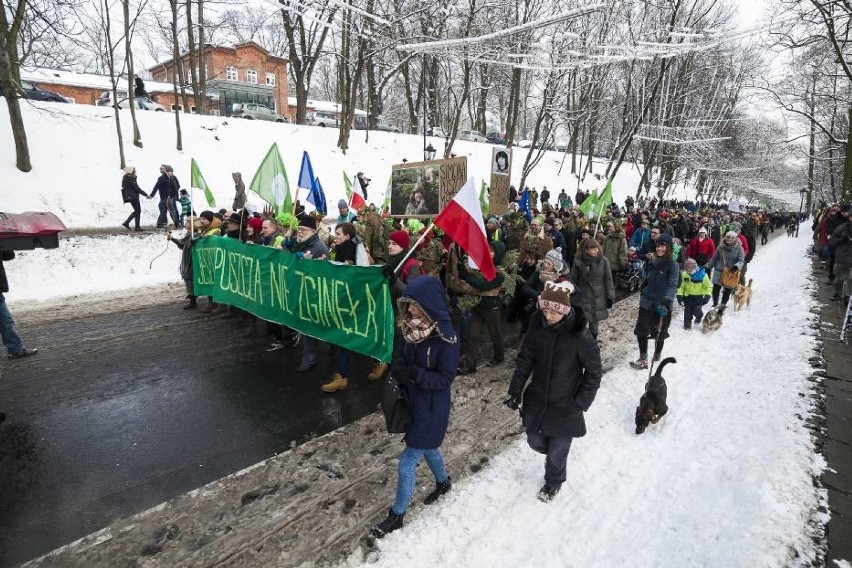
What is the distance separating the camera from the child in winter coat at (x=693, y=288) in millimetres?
8023

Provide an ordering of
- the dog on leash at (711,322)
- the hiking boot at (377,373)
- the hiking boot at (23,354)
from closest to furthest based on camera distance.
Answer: the hiking boot at (377,373) → the hiking boot at (23,354) → the dog on leash at (711,322)

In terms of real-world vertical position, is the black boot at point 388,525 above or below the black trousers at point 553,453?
below

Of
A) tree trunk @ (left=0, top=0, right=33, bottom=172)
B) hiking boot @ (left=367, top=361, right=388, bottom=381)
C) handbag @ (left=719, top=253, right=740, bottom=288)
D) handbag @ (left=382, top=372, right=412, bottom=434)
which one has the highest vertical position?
tree trunk @ (left=0, top=0, right=33, bottom=172)

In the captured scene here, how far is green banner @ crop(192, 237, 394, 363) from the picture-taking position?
506 cm

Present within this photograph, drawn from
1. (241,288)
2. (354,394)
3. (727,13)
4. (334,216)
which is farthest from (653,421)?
(727,13)

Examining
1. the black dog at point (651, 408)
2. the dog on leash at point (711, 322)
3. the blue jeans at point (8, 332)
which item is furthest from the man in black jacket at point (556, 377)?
the blue jeans at point (8, 332)

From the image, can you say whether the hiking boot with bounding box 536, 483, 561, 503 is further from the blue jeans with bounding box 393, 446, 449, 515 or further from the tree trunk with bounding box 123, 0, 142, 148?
the tree trunk with bounding box 123, 0, 142, 148

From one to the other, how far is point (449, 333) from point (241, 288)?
4911 millimetres

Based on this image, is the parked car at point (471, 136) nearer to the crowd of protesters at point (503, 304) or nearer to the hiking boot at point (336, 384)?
the crowd of protesters at point (503, 304)

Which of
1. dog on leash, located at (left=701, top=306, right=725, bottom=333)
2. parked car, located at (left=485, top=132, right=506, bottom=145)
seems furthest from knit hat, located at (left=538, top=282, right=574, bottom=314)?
parked car, located at (left=485, top=132, right=506, bottom=145)

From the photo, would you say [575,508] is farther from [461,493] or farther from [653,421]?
[653,421]

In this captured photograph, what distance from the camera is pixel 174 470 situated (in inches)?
160

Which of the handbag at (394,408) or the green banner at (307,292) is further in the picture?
the green banner at (307,292)

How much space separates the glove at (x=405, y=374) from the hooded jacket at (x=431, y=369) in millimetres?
38
